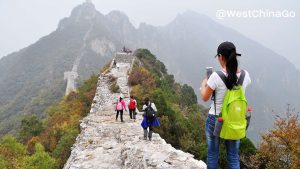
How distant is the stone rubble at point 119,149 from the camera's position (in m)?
7.18

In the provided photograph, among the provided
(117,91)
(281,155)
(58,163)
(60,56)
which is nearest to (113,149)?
(58,163)

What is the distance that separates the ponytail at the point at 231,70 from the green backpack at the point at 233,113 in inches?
2.3

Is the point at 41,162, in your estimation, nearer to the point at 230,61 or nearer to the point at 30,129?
the point at 30,129

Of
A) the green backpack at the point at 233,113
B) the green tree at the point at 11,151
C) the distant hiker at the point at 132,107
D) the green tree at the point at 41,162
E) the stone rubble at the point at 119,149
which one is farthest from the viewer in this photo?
the green tree at the point at 11,151

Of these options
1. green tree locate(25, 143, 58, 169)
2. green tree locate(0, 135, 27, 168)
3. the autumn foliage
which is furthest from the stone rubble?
green tree locate(0, 135, 27, 168)

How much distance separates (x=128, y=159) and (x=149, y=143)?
1.20m

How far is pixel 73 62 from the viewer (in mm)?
118688

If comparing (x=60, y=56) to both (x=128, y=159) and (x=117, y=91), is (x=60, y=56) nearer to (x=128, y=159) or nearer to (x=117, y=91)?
(x=117, y=91)

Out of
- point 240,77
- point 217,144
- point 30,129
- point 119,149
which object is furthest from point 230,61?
point 30,129

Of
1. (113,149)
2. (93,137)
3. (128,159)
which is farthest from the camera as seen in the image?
(93,137)

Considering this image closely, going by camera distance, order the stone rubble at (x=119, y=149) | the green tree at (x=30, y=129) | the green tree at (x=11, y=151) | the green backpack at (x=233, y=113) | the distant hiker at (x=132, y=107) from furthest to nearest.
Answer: the green tree at (x=30, y=129) < the green tree at (x=11, y=151) < the distant hiker at (x=132, y=107) < the stone rubble at (x=119, y=149) < the green backpack at (x=233, y=113)

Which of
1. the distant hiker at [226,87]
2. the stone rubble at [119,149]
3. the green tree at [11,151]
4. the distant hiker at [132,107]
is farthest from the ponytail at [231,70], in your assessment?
the green tree at [11,151]

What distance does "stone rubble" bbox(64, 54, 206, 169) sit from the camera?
718 cm

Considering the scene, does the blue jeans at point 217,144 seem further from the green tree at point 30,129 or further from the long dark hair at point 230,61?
the green tree at point 30,129
